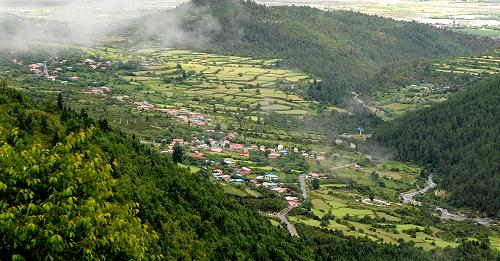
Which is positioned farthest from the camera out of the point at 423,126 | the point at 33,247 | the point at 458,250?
the point at 423,126

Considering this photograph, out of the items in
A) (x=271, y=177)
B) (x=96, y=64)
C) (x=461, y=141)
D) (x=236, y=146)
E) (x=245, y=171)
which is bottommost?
(x=461, y=141)

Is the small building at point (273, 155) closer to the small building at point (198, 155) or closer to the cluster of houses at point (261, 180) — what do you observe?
the cluster of houses at point (261, 180)

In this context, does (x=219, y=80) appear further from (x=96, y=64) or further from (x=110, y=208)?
(x=110, y=208)

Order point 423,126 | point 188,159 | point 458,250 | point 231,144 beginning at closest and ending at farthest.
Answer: point 458,250
point 188,159
point 231,144
point 423,126

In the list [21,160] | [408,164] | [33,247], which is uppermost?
[21,160]

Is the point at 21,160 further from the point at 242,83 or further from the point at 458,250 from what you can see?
the point at 242,83

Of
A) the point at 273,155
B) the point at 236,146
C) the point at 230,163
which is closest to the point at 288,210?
the point at 230,163

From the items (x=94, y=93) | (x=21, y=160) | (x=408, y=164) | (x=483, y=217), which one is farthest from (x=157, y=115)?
(x=21, y=160)

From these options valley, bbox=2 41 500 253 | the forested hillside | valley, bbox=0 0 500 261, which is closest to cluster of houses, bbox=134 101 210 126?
valley, bbox=2 41 500 253
